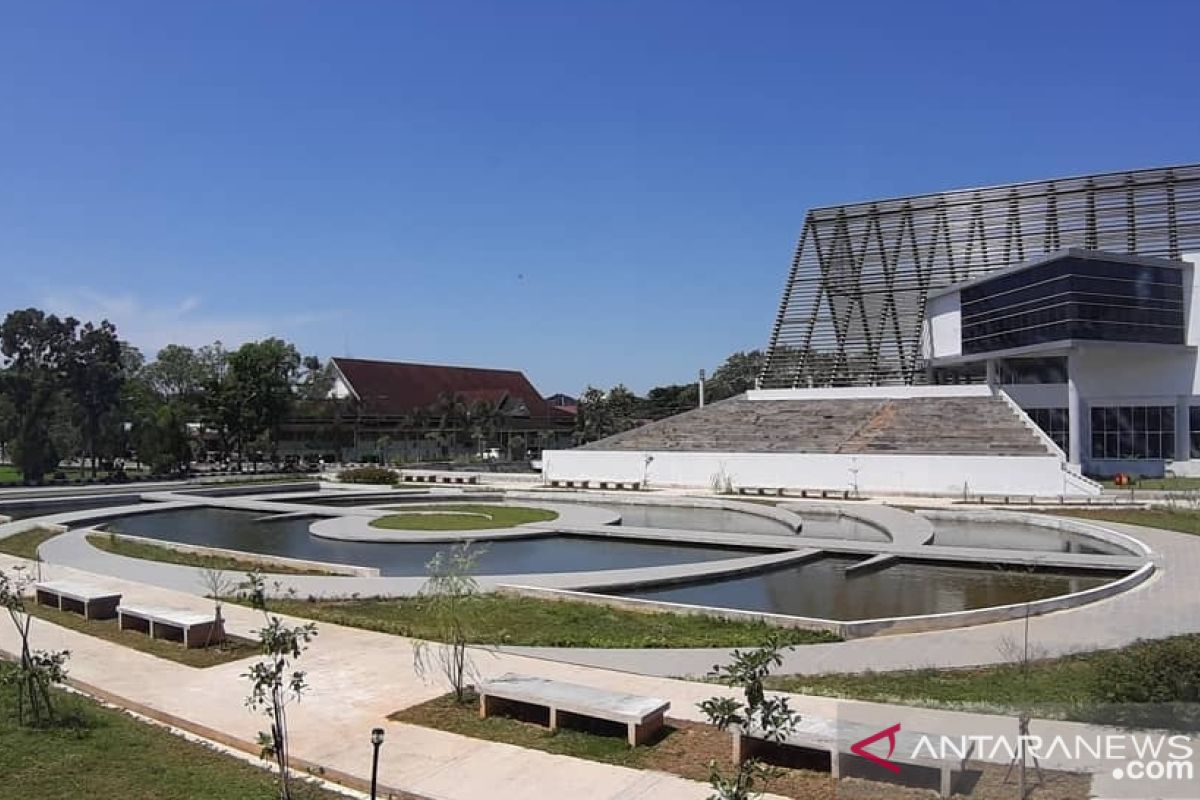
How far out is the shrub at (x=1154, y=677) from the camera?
8758 millimetres

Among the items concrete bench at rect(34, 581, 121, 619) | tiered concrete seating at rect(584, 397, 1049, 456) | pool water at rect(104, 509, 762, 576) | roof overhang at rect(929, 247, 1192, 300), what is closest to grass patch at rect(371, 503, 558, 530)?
pool water at rect(104, 509, 762, 576)

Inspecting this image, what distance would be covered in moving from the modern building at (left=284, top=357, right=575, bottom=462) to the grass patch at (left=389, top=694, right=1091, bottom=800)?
60.9 meters

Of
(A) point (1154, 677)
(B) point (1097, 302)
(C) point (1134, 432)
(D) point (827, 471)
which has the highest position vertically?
(B) point (1097, 302)

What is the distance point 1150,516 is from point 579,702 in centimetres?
2608

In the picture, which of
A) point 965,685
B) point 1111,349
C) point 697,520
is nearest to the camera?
point 965,685

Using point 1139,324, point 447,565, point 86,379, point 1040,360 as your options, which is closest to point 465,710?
point 447,565

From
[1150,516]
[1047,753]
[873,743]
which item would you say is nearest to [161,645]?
[873,743]

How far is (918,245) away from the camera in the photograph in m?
61.4

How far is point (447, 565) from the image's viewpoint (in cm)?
2116

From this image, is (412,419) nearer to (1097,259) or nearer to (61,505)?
(61,505)

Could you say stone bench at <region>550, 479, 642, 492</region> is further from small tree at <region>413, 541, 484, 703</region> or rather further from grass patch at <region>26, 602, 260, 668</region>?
small tree at <region>413, 541, 484, 703</region>

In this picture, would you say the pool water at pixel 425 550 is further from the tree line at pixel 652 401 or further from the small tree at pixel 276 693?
the tree line at pixel 652 401

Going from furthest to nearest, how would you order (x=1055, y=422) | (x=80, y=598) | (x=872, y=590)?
(x=1055, y=422), (x=872, y=590), (x=80, y=598)

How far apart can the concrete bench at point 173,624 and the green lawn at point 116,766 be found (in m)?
3.23
